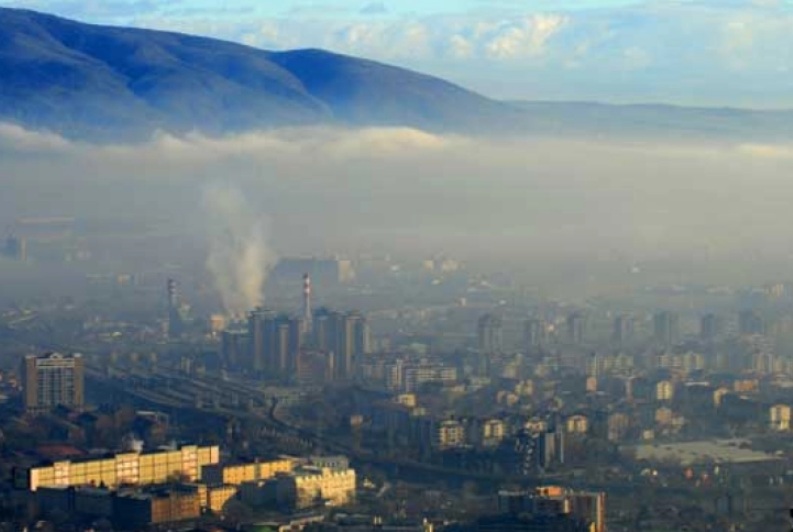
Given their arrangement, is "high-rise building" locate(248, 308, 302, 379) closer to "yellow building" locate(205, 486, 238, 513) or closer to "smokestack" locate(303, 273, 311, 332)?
"smokestack" locate(303, 273, 311, 332)

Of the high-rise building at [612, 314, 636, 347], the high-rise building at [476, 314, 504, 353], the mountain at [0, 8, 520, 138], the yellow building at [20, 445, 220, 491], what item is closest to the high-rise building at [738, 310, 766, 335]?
the high-rise building at [612, 314, 636, 347]

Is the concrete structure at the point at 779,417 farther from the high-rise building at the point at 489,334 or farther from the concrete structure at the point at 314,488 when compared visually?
the high-rise building at the point at 489,334

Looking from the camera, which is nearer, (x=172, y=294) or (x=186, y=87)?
(x=172, y=294)

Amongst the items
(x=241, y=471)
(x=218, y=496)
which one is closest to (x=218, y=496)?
(x=218, y=496)

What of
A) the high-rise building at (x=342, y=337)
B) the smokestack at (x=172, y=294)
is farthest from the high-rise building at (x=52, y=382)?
the smokestack at (x=172, y=294)

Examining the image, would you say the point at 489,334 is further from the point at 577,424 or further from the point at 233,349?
the point at 577,424

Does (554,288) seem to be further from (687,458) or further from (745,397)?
(687,458)

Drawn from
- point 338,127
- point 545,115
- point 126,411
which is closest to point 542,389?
point 126,411

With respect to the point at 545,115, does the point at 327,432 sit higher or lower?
lower
